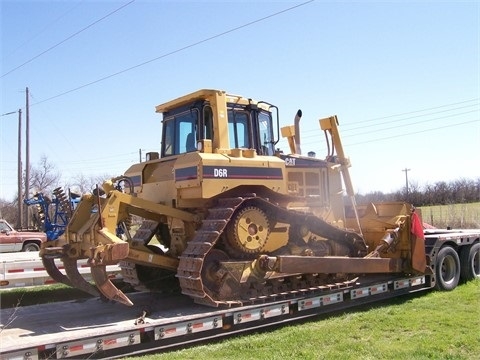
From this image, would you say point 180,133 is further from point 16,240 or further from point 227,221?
point 16,240

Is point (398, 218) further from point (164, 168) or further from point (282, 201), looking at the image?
point (164, 168)

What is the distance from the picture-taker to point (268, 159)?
831cm

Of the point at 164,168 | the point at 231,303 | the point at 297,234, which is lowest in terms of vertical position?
the point at 231,303

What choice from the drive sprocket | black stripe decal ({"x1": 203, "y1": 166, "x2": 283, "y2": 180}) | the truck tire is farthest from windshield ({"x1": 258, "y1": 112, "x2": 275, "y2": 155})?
the truck tire

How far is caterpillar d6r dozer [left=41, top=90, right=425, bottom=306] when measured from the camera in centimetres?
738

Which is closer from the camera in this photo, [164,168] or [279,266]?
[279,266]

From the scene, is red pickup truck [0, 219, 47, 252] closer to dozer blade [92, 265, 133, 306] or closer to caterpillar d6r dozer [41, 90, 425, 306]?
caterpillar d6r dozer [41, 90, 425, 306]

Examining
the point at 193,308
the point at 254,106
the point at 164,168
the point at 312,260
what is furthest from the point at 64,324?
the point at 254,106

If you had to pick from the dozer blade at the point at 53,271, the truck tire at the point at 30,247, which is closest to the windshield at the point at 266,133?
the dozer blade at the point at 53,271

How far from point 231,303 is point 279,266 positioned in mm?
925

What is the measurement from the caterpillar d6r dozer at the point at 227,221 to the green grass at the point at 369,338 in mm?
672

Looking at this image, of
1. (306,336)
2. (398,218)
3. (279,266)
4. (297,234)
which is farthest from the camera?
(398,218)

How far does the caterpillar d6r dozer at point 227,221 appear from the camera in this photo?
290 inches

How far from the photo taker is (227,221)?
287 inches
